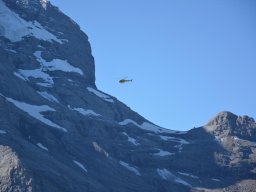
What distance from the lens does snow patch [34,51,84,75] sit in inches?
7096

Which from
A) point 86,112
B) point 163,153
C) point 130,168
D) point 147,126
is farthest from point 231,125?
point 86,112

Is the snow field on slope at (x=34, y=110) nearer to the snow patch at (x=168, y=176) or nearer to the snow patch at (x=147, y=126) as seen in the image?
the snow patch at (x=168, y=176)

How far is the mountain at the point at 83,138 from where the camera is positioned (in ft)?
383

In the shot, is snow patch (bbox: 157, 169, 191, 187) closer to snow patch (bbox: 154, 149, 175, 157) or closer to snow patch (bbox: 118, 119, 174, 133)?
snow patch (bbox: 154, 149, 175, 157)

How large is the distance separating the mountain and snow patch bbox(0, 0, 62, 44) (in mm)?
334

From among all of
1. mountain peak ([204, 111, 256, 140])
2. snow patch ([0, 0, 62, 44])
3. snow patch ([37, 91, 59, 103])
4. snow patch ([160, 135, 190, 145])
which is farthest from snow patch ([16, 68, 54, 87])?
mountain peak ([204, 111, 256, 140])

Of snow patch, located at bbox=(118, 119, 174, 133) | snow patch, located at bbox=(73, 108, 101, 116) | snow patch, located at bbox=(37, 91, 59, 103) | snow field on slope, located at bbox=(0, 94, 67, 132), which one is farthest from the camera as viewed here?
snow patch, located at bbox=(118, 119, 174, 133)

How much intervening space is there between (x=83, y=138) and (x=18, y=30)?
5734cm

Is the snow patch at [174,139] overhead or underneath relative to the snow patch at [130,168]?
overhead

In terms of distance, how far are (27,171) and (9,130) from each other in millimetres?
21212

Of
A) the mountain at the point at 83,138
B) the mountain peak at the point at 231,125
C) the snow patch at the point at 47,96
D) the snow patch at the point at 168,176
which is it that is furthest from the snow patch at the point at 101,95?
the snow patch at the point at 168,176

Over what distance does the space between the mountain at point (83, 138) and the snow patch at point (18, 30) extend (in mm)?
334

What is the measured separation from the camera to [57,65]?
183m

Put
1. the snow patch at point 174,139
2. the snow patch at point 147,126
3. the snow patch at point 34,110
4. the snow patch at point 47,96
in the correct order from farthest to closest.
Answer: the snow patch at point 147,126 → the snow patch at point 174,139 → the snow patch at point 47,96 → the snow patch at point 34,110
